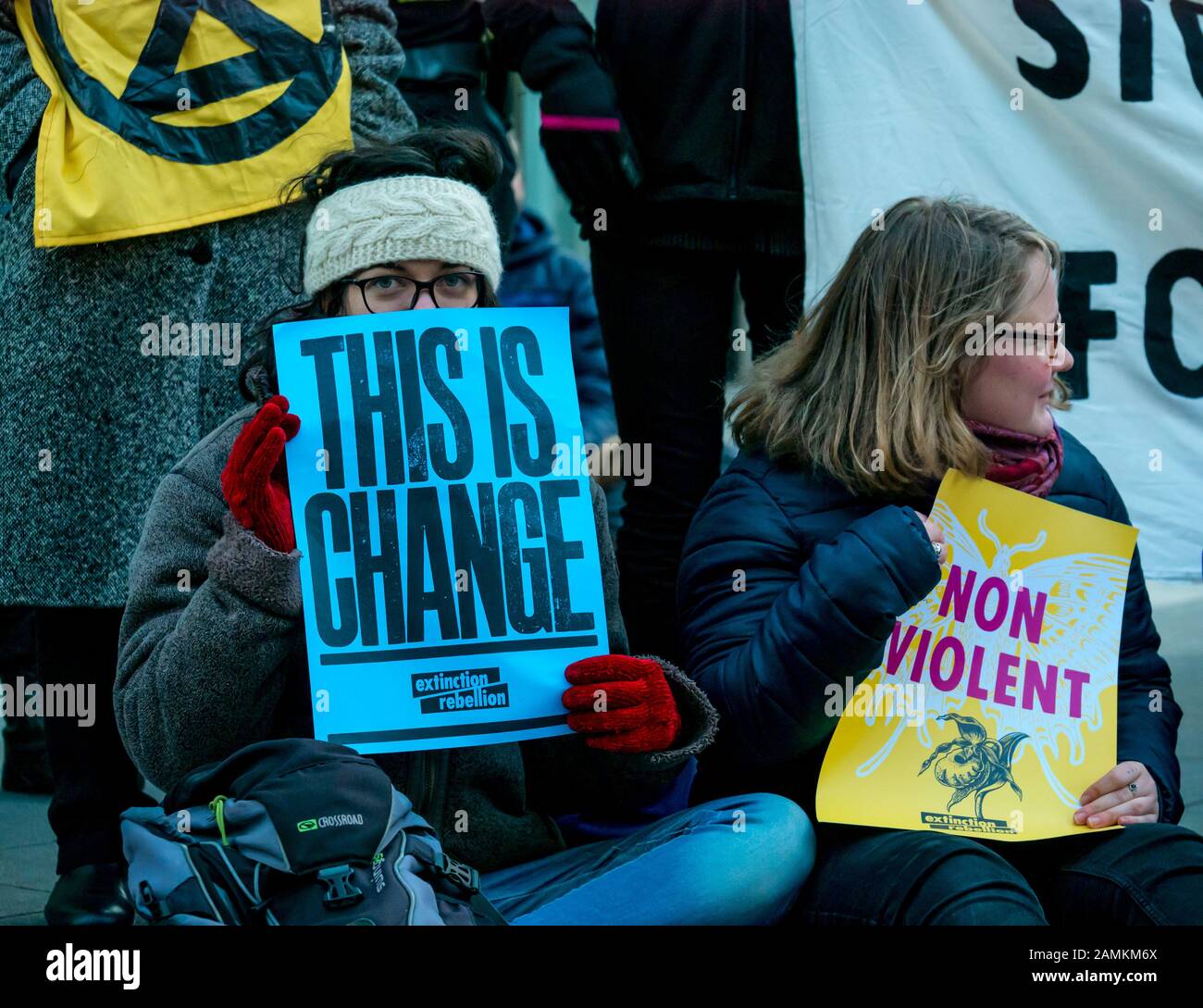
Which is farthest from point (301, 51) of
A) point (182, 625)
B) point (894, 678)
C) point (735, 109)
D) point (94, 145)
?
point (894, 678)

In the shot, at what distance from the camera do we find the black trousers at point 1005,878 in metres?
2.33

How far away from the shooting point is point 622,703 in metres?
2.34

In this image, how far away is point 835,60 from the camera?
363 centimetres

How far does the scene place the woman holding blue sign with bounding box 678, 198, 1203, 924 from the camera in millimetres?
2434

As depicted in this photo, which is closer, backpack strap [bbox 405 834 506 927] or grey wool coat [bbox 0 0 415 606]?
backpack strap [bbox 405 834 506 927]

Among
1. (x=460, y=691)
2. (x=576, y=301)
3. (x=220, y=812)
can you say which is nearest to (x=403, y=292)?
(x=460, y=691)

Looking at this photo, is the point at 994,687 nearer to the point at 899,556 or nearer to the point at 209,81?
the point at 899,556

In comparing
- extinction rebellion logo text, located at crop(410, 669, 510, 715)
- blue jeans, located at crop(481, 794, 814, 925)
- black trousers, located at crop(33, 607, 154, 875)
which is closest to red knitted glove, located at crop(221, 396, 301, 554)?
extinction rebellion logo text, located at crop(410, 669, 510, 715)

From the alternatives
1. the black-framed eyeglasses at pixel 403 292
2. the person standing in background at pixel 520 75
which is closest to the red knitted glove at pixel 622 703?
the black-framed eyeglasses at pixel 403 292

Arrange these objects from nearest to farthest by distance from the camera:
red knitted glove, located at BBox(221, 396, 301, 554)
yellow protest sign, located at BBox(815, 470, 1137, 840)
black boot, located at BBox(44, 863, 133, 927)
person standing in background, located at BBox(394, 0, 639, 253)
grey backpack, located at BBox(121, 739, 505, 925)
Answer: grey backpack, located at BBox(121, 739, 505, 925)
red knitted glove, located at BBox(221, 396, 301, 554)
yellow protest sign, located at BBox(815, 470, 1137, 840)
black boot, located at BBox(44, 863, 133, 927)
person standing in background, located at BBox(394, 0, 639, 253)

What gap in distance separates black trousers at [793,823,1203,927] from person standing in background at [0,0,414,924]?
4.36 feet

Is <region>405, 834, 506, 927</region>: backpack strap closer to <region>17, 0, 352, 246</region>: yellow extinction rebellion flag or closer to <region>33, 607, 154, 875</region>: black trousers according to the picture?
<region>33, 607, 154, 875</region>: black trousers

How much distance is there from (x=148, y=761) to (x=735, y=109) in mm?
1936

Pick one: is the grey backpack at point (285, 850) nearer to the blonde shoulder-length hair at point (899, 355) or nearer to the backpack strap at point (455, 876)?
the backpack strap at point (455, 876)
